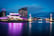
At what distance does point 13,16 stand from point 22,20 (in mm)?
2047

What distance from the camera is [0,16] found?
15.8m

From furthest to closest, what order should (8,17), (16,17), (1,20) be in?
(16,17), (8,17), (1,20)

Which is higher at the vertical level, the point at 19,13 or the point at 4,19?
the point at 19,13

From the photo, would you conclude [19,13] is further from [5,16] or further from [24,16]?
[5,16]

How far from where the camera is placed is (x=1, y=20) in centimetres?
1512

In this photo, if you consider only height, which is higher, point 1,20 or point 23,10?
point 23,10

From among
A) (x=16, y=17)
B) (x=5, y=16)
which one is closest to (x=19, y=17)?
(x=16, y=17)

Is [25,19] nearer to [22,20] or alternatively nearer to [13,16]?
[22,20]

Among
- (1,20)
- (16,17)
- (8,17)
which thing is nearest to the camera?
(1,20)

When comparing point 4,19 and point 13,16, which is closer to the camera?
point 4,19

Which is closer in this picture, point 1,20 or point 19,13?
point 1,20

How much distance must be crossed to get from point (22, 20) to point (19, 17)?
0.96 metres

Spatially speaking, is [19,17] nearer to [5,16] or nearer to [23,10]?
[23,10]

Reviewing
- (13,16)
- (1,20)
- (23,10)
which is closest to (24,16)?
(23,10)
